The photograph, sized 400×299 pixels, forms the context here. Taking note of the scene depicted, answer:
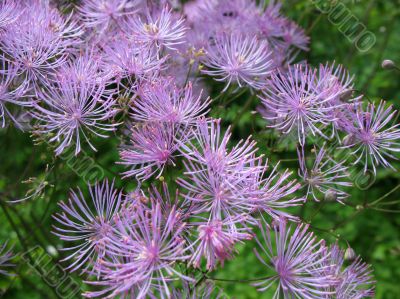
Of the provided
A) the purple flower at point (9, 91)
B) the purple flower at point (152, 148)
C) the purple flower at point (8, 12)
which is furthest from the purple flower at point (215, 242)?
the purple flower at point (8, 12)

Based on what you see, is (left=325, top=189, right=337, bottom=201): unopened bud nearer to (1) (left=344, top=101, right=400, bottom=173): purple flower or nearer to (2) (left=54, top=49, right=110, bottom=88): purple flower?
(1) (left=344, top=101, right=400, bottom=173): purple flower

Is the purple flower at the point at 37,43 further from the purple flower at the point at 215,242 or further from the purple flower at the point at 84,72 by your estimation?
the purple flower at the point at 215,242

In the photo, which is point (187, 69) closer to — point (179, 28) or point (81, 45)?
point (179, 28)

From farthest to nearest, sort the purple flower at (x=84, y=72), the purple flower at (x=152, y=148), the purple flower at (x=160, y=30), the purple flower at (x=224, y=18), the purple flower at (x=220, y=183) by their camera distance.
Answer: the purple flower at (x=224, y=18)
the purple flower at (x=160, y=30)
the purple flower at (x=84, y=72)
the purple flower at (x=152, y=148)
the purple flower at (x=220, y=183)

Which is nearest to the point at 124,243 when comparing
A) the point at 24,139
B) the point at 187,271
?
the point at 187,271

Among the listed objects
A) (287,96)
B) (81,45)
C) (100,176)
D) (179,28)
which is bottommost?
(100,176)

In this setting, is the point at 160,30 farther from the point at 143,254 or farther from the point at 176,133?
the point at 143,254

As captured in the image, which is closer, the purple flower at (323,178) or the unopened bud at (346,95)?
the purple flower at (323,178)
